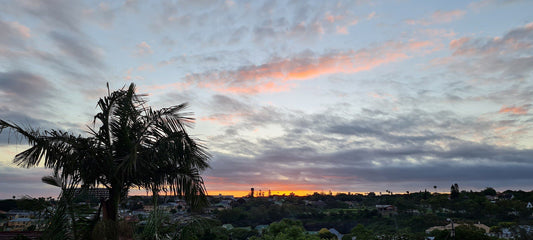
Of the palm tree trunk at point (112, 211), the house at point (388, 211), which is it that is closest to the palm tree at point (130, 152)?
the palm tree trunk at point (112, 211)

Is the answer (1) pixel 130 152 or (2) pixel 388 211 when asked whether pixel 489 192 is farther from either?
(1) pixel 130 152

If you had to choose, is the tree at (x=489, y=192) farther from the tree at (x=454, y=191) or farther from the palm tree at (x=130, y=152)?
the palm tree at (x=130, y=152)

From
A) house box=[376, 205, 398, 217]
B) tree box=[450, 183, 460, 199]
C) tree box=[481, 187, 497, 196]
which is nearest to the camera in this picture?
house box=[376, 205, 398, 217]

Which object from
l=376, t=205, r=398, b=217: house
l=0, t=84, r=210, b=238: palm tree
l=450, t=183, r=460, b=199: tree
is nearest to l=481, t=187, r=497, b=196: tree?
l=450, t=183, r=460, b=199: tree

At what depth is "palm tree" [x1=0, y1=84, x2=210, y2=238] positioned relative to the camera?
6.47 meters

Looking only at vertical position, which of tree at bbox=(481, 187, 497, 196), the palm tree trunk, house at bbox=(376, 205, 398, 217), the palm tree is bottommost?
house at bbox=(376, 205, 398, 217)

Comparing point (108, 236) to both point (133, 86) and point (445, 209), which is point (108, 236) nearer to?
point (133, 86)

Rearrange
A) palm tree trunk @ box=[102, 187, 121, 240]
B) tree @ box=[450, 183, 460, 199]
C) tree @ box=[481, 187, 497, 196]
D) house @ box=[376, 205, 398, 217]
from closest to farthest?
palm tree trunk @ box=[102, 187, 121, 240] → house @ box=[376, 205, 398, 217] → tree @ box=[450, 183, 460, 199] → tree @ box=[481, 187, 497, 196]

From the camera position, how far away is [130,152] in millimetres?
6418

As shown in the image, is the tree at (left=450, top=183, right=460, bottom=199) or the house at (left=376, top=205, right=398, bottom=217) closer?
the house at (left=376, top=205, right=398, bottom=217)

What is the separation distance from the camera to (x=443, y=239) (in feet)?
139

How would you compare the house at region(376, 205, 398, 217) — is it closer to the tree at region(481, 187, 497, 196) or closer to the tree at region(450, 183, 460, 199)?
the tree at region(450, 183, 460, 199)

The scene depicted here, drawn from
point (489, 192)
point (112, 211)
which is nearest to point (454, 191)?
point (489, 192)

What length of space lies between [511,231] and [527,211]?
101 ft
